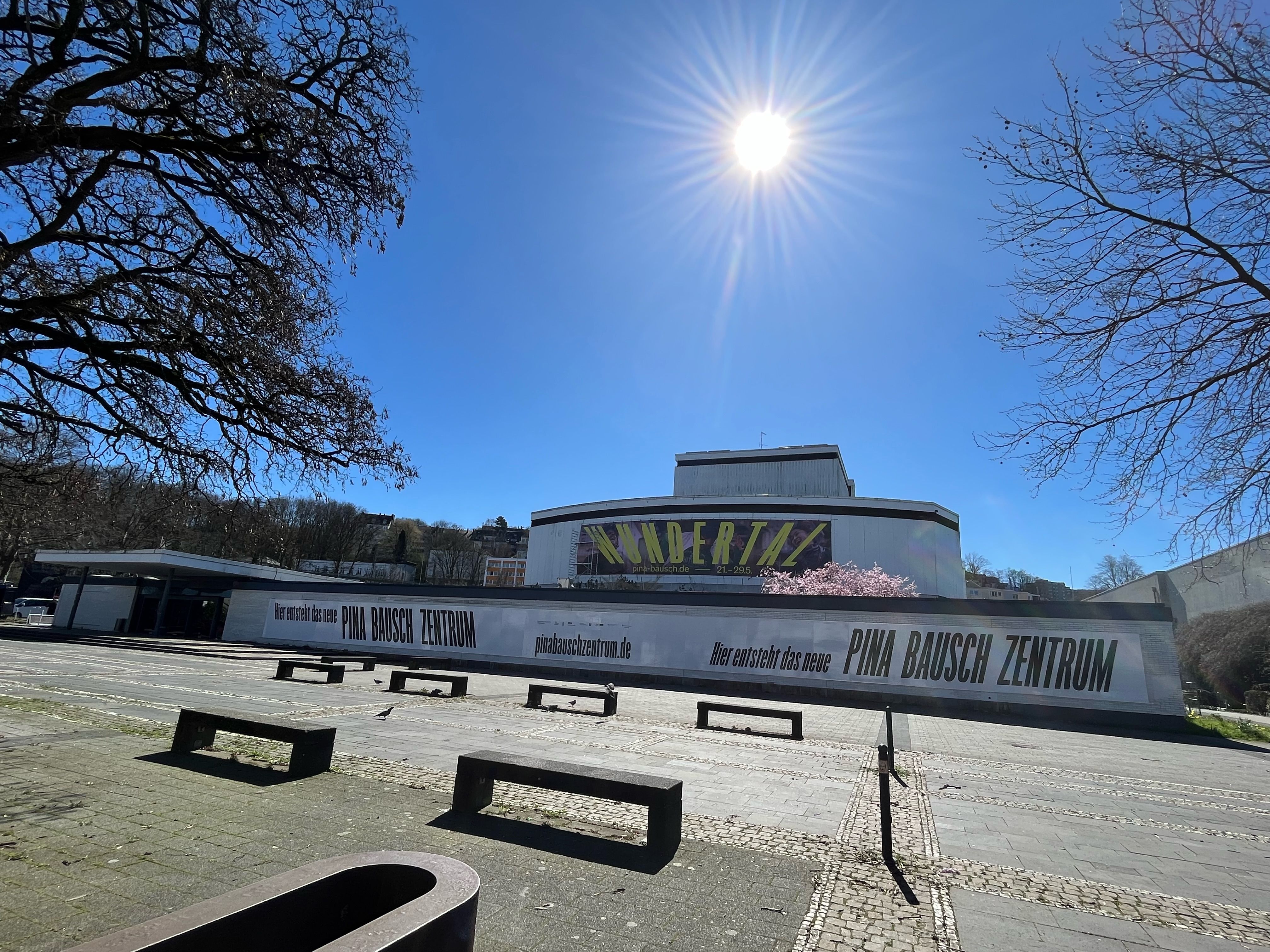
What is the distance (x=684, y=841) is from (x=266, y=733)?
480 centimetres

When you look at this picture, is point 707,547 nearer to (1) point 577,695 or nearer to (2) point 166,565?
(2) point 166,565

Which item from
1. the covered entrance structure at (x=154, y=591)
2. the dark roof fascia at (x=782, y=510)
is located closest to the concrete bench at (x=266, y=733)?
the covered entrance structure at (x=154, y=591)

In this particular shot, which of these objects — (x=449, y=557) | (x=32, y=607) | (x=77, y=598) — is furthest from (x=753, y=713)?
(x=449, y=557)

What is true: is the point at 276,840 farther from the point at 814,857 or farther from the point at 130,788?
the point at 814,857

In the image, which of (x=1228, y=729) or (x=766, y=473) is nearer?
(x=1228, y=729)

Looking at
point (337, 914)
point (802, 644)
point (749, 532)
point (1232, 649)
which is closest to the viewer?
point (337, 914)

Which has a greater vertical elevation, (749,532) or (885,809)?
(749,532)

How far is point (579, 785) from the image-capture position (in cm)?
543

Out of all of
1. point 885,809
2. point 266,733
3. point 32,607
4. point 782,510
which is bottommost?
point 32,607

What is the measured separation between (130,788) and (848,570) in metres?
48.6

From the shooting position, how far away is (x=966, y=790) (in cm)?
815

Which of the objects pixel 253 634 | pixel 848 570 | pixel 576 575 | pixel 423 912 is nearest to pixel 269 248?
pixel 423 912

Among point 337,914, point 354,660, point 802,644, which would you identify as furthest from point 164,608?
point 337,914

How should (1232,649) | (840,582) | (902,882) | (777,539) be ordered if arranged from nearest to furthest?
(902,882)
(1232,649)
(840,582)
(777,539)
